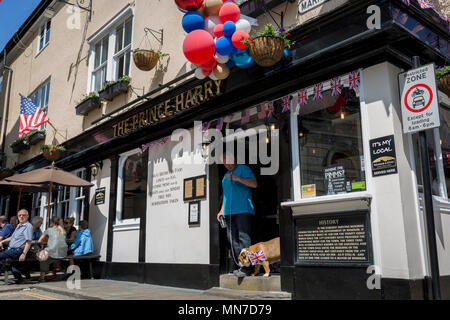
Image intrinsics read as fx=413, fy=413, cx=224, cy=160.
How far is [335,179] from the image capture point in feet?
18.9

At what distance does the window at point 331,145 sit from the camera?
5.65 m

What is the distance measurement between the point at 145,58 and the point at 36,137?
801 centimetres

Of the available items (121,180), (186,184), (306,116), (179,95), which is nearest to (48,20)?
(121,180)

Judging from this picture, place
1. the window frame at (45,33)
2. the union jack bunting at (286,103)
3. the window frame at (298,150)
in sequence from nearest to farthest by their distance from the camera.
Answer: the window frame at (298,150) < the union jack bunting at (286,103) < the window frame at (45,33)

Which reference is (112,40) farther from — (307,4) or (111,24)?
(307,4)

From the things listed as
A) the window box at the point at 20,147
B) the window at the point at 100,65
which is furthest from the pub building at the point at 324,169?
the window box at the point at 20,147

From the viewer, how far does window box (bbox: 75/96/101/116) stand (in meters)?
11.3

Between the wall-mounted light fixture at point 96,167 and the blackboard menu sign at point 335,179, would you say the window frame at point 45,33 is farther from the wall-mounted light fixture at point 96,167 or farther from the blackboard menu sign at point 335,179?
the blackboard menu sign at point 335,179

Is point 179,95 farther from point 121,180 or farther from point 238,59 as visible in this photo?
point 121,180

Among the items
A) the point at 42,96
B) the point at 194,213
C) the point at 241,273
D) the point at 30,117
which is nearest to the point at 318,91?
the point at 241,273

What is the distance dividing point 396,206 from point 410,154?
2.50 feet

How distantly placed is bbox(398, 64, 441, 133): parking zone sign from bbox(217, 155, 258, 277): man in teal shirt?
126 inches

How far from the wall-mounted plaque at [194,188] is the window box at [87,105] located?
15.2ft
